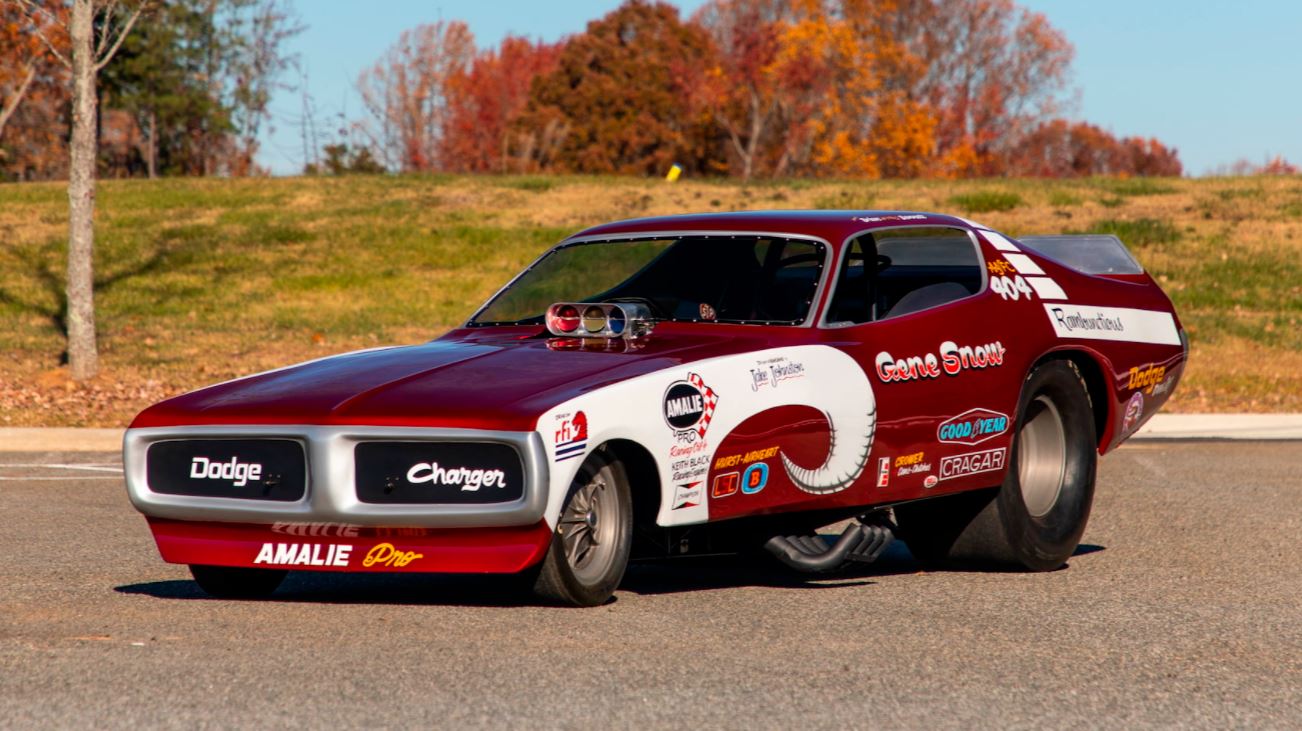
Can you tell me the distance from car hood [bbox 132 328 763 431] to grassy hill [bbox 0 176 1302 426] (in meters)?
9.72

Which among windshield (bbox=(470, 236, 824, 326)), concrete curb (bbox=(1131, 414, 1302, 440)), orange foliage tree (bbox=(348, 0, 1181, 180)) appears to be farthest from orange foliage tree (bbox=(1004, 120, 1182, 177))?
windshield (bbox=(470, 236, 824, 326))

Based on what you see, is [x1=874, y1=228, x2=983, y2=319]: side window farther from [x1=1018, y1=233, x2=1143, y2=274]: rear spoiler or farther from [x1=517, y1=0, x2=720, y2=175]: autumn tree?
[x1=517, y1=0, x2=720, y2=175]: autumn tree

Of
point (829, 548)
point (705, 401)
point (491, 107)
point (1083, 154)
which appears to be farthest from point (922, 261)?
point (1083, 154)

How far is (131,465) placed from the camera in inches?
251

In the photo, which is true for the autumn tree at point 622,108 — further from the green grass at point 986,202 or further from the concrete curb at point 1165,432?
the concrete curb at point 1165,432

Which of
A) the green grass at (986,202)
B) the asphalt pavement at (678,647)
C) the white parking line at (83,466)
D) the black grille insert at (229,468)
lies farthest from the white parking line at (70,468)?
the green grass at (986,202)

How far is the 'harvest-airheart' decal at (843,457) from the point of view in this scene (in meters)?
6.76

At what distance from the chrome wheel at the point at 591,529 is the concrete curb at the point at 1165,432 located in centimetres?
895

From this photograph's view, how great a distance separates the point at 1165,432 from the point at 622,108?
61.8 m

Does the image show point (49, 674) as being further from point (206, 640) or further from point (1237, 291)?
point (1237, 291)

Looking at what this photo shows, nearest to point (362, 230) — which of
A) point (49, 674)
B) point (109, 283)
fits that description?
point (109, 283)

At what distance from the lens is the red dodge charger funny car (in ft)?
19.3

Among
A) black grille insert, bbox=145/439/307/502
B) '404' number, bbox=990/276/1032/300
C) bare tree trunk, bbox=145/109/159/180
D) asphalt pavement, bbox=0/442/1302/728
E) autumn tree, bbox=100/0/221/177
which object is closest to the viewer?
asphalt pavement, bbox=0/442/1302/728

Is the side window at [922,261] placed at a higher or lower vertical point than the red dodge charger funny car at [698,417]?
higher
